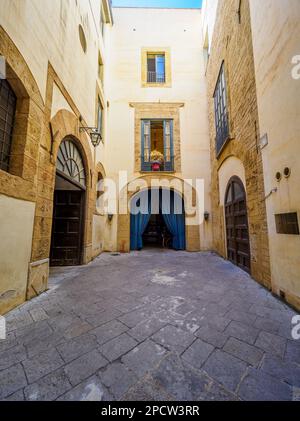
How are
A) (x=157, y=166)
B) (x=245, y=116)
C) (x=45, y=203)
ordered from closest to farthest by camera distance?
(x=45, y=203) → (x=245, y=116) → (x=157, y=166)

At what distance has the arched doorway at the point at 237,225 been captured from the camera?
460 centimetres

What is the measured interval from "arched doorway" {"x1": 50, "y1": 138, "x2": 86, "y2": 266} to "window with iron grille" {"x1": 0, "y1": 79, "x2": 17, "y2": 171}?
2241 mm

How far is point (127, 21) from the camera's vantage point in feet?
32.1

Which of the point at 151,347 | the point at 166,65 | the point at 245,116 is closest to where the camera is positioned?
the point at 151,347

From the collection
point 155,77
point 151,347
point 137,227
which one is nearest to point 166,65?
point 155,77

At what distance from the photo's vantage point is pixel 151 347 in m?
1.79

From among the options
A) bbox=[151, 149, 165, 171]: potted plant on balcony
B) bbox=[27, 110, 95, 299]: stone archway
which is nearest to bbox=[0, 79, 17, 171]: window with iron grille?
bbox=[27, 110, 95, 299]: stone archway

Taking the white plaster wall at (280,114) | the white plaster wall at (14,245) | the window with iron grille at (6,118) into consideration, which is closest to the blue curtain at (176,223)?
Result: the white plaster wall at (280,114)

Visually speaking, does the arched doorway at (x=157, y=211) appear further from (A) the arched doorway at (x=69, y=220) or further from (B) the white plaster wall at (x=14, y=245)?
(B) the white plaster wall at (x=14, y=245)

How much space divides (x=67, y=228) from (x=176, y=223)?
16.6 feet

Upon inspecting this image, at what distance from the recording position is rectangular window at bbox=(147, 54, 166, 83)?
9.43 meters

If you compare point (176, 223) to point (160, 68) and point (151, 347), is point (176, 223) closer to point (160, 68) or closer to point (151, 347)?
point (151, 347)
